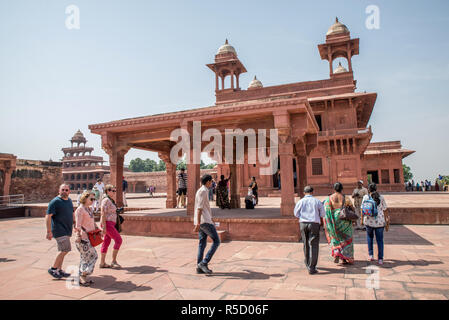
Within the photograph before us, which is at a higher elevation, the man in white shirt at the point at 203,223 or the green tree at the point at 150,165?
the green tree at the point at 150,165

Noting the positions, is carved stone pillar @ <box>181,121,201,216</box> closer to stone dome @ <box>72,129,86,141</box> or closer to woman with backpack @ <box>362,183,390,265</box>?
woman with backpack @ <box>362,183,390,265</box>

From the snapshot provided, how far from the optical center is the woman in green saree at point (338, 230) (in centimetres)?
450

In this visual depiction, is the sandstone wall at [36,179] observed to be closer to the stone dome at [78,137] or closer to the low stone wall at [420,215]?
the low stone wall at [420,215]

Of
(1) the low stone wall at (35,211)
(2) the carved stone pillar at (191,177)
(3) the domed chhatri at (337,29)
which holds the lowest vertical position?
(1) the low stone wall at (35,211)

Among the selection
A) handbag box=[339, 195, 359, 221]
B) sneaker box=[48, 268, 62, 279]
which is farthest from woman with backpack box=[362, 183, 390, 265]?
sneaker box=[48, 268, 62, 279]

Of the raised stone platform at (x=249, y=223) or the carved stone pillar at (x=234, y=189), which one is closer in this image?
the raised stone platform at (x=249, y=223)

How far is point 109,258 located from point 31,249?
2.36 m

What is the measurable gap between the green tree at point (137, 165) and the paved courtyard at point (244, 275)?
8598cm

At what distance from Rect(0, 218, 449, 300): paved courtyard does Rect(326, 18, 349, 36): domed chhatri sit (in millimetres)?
21588

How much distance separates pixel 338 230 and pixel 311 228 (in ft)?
2.60

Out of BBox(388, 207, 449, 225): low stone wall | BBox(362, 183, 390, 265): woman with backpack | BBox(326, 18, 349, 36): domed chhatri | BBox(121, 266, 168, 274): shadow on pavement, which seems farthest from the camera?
BBox(326, 18, 349, 36): domed chhatri

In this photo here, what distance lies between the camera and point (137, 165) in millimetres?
89812

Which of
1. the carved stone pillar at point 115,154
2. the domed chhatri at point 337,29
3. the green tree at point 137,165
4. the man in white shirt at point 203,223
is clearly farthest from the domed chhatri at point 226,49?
the green tree at point 137,165

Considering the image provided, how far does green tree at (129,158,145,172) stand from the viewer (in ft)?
294
